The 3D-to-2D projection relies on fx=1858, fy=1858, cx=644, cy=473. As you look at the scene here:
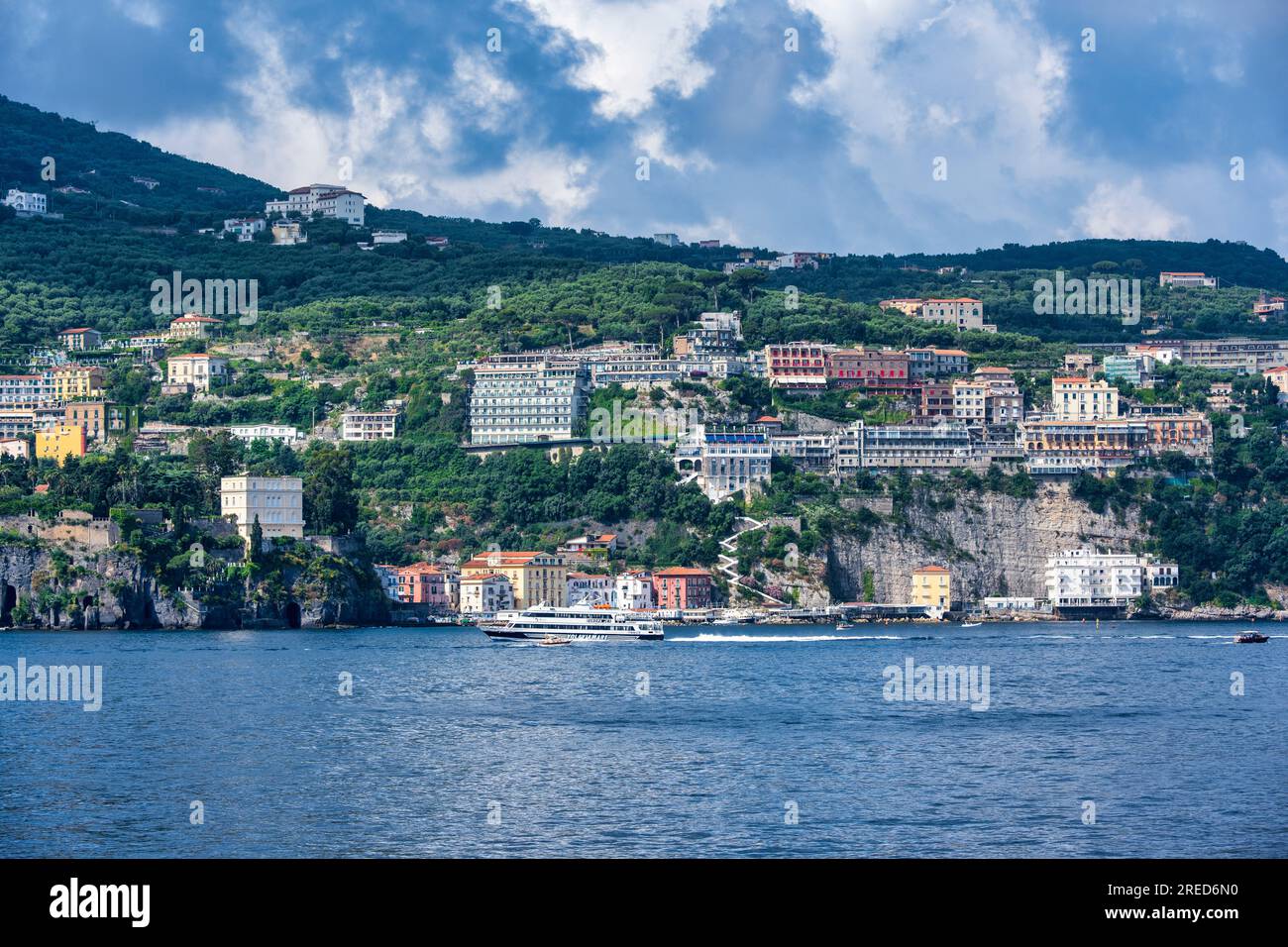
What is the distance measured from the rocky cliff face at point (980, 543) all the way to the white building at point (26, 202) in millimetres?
100759

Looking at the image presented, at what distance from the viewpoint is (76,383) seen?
12562 cm

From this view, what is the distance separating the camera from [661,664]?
6094 cm

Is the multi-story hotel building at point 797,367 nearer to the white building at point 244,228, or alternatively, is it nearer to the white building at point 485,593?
the white building at point 485,593

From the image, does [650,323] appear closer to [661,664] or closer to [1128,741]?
[661,664]

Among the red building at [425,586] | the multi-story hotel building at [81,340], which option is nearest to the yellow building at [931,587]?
the red building at [425,586]

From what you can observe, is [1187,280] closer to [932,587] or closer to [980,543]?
[980,543]

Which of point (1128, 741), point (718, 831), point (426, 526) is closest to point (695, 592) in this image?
point (426, 526)

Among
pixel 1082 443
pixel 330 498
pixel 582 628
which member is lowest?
pixel 582 628

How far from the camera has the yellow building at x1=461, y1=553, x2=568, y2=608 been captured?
96.6 meters

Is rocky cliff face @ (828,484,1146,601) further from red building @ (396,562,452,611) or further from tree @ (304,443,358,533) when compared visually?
tree @ (304,443,358,533)

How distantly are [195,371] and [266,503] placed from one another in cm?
3716

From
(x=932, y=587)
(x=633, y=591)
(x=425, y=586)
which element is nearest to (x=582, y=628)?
(x=633, y=591)
